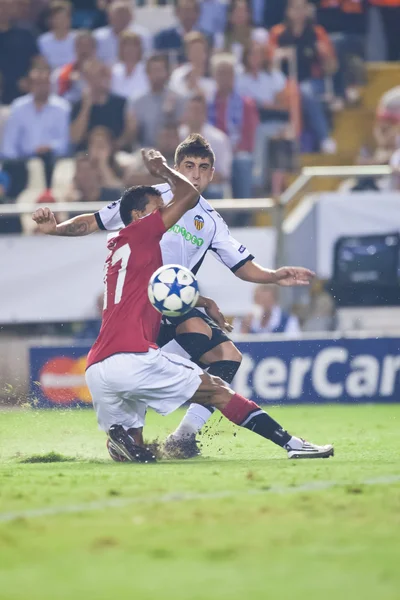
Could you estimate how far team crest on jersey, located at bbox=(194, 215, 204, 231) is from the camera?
8984 millimetres

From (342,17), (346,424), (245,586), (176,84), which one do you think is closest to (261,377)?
(346,424)

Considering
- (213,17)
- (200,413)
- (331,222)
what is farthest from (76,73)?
(200,413)

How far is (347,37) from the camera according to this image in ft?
59.4

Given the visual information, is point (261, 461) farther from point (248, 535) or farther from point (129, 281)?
point (248, 535)

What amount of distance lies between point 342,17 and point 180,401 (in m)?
11.8

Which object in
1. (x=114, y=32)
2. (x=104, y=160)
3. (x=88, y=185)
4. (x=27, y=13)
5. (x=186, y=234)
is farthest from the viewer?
(x=27, y=13)

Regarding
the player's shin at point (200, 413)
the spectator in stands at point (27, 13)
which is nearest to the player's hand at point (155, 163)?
the player's shin at point (200, 413)

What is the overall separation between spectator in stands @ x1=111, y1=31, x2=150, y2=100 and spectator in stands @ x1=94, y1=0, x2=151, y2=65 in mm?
508

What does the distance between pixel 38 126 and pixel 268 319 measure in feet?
14.6

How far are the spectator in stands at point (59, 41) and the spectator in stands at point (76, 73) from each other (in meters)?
0.46

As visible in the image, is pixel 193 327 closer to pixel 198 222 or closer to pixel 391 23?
pixel 198 222

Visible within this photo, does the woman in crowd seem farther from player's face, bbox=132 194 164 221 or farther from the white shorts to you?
the white shorts

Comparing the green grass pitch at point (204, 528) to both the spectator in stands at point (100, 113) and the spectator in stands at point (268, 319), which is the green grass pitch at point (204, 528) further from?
the spectator in stands at point (100, 113)

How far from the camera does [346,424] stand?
1166 cm
